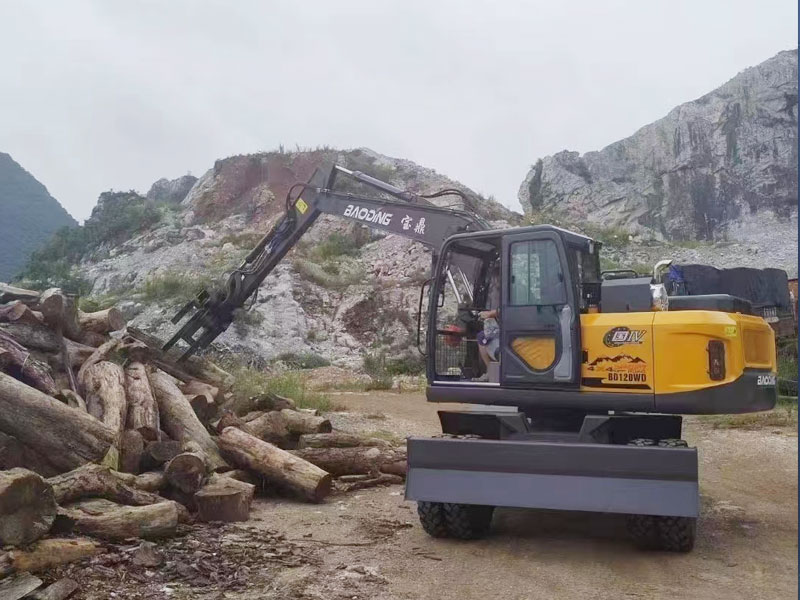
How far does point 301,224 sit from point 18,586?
806 cm

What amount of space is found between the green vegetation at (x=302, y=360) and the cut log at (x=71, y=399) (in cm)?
1398

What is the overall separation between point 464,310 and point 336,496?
260cm

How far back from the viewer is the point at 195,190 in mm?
44250

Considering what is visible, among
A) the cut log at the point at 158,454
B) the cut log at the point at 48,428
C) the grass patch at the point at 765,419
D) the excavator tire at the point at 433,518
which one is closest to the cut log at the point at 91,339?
the cut log at the point at 158,454

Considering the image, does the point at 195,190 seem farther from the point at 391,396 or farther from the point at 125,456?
the point at 125,456

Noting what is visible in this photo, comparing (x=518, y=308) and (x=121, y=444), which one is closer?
(x=518, y=308)

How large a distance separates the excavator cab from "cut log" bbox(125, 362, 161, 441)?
9.80 feet

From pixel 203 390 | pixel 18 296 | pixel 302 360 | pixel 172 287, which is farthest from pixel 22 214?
Answer: pixel 203 390

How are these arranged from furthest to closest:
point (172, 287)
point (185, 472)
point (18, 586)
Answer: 1. point (172, 287)
2. point (185, 472)
3. point (18, 586)

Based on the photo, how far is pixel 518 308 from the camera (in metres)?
5.98

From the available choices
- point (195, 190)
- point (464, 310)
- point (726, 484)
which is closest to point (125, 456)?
point (464, 310)

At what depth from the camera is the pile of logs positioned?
4.94 meters

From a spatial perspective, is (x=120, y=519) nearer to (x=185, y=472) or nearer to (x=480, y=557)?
(x=185, y=472)

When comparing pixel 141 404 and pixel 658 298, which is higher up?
pixel 658 298
